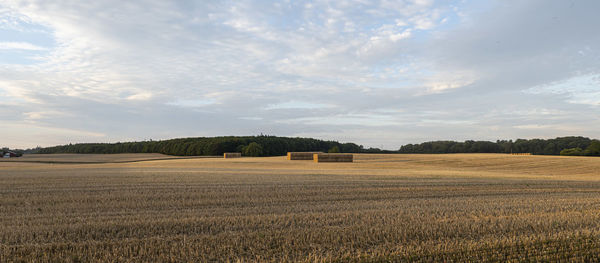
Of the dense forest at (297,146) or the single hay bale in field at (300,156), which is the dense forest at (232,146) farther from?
the single hay bale in field at (300,156)

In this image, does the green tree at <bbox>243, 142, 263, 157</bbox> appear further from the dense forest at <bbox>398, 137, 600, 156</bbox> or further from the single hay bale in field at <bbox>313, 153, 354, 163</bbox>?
the single hay bale in field at <bbox>313, 153, 354, 163</bbox>

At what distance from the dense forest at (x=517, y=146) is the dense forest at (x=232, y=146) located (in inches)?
448

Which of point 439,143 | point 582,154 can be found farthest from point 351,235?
point 439,143

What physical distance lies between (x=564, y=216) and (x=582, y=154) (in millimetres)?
53484

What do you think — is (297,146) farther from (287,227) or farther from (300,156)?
(287,227)

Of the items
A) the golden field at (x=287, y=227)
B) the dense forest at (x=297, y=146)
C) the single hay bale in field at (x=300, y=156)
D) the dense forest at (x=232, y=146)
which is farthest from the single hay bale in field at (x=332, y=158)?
the golden field at (x=287, y=227)

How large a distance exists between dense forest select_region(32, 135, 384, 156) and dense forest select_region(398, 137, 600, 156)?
37.3ft

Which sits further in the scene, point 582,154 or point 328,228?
point 582,154

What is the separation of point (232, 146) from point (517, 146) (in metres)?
59.8

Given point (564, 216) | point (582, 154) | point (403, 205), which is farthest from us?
point (582, 154)

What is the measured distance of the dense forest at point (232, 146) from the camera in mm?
Answer: 94188

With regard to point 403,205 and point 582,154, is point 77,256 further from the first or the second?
point 582,154

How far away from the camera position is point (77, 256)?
6664mm

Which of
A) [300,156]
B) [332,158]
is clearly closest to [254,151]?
[300,156]
